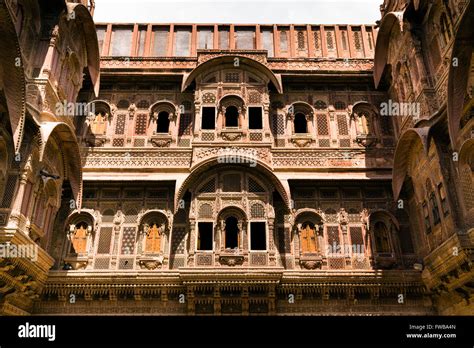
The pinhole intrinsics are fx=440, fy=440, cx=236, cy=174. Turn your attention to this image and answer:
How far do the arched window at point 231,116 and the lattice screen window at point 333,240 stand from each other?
4.79 metres

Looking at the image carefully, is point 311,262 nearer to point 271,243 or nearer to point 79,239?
point 271,243

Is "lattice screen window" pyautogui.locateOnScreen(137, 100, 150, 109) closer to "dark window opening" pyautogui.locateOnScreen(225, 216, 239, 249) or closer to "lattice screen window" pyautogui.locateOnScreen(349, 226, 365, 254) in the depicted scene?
"dark window opening" pyautogui.locateOnScreen(225, 216, 239, 249)

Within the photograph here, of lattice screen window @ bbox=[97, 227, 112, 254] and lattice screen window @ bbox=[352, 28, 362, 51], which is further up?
lattice screen window @ bbox=[352, 28, 362, 51]

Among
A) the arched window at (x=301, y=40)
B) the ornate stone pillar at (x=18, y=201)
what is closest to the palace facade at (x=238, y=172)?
the ornate stone pillar at (x=18, y=201)

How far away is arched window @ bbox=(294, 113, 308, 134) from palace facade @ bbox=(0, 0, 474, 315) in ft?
0.17

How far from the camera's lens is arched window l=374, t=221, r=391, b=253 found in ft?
44.8

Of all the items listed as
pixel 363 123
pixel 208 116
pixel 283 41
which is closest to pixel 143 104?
pixel 208 116

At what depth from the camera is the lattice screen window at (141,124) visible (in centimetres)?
1527

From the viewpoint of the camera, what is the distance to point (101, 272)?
41.7 ft

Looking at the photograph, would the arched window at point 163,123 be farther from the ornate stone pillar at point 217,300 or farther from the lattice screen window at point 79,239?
the ornate stone pillar at point 217,300

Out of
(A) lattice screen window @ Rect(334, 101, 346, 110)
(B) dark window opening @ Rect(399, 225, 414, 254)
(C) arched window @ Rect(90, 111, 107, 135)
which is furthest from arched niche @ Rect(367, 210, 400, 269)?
(C) arched window @ Rect(90, 111, 107, 135)

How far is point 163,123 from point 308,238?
21.1 ft
